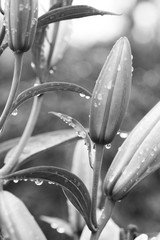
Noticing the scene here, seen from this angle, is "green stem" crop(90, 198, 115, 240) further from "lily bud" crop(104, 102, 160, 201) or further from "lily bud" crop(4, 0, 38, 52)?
"lily bud" crop(4, 0, 38, 52)

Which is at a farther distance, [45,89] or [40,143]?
[40,143]

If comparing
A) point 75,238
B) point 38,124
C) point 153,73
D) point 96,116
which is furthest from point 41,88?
point 153,73

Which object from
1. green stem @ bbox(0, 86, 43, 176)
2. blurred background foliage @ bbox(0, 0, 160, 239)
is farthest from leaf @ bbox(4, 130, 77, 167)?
blurred background foliage @ bbox(0, 0, 160, 239)

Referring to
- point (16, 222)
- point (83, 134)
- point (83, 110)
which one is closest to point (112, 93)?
point (83, 134)

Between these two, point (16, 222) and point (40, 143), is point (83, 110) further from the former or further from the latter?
point (16, 222)

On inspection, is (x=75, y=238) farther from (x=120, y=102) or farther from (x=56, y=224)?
(x=120, y=102)

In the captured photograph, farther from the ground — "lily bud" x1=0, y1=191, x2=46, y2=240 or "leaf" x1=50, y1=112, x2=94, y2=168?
"leaf" x1=50, y1=112, x2=94, y2=168
